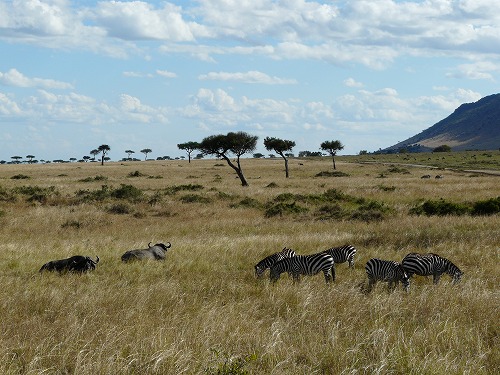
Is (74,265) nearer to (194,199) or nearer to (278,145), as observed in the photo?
(194,199)

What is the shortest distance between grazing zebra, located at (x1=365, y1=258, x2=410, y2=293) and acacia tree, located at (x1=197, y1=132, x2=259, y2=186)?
54726mm

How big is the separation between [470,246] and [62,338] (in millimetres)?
13362

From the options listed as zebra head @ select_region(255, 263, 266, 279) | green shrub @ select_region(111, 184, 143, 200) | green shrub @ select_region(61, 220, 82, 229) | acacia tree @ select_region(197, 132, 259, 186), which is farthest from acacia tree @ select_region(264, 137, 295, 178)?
zebra head @ select_region(255, 263, 266, 279)

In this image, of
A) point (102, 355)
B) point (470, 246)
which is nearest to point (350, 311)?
point (102, 355)

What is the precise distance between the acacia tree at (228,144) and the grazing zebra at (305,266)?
2122 inches

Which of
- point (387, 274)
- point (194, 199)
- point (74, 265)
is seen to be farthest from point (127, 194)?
point (387, 274)

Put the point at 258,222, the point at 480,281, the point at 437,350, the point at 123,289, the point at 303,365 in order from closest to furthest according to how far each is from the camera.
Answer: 1. the point at 303,365
2. the point at 437,350
3. the point at 123,289
4. the point at 480,281
5. the point at 258,222

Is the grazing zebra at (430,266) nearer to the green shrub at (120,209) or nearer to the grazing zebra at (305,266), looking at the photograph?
the grazing zebra at (305,266)

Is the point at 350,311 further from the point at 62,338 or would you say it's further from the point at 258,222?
the point at 258,222

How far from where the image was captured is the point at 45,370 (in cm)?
598

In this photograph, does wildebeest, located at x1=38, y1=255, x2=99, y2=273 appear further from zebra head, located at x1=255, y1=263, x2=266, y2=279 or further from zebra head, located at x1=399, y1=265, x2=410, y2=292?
zebra head, located at x1=399, y1=265, x2=410, y2=292

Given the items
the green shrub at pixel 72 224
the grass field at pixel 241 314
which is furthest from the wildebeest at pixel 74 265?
the green shrub at pixel 72 224

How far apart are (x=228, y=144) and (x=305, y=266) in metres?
55.2

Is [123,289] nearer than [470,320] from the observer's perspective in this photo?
No
